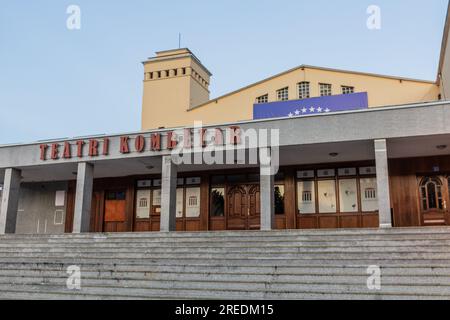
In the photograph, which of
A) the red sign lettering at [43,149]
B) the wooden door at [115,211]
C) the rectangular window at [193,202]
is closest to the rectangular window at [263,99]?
the rectangular window at [193,202]

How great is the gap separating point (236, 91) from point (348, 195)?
9.61m

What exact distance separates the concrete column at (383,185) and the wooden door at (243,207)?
5412 millimetres

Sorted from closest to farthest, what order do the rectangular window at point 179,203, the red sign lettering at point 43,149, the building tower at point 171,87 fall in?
the red sign lettering at point 43,149, the rectangular window at point 179,203, the building tower at point 171,87

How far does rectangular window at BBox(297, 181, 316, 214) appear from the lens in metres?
16.8

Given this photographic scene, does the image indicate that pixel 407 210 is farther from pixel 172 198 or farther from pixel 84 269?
pixel 84 269

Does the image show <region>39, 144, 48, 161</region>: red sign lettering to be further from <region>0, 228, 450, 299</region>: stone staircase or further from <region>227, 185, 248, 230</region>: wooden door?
<region>227, 185, 248, 230</region>: wooden door

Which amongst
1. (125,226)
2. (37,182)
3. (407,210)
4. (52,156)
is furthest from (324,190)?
(37,182)

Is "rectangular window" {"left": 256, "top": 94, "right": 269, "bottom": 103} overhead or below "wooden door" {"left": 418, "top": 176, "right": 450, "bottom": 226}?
overhead

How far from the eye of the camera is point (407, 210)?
15.6 meters

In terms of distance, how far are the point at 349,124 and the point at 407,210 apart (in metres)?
4.11

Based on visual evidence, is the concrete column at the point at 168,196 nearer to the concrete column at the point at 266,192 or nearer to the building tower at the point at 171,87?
the concrete column at the point at 266,192

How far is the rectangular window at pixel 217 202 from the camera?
18.0m

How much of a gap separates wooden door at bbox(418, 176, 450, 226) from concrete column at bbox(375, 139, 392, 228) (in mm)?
3099

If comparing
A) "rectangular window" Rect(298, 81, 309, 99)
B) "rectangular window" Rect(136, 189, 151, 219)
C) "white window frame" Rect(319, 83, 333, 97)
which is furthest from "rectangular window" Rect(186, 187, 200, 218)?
"white window frame" Rect(319, 83, 333, 97)
